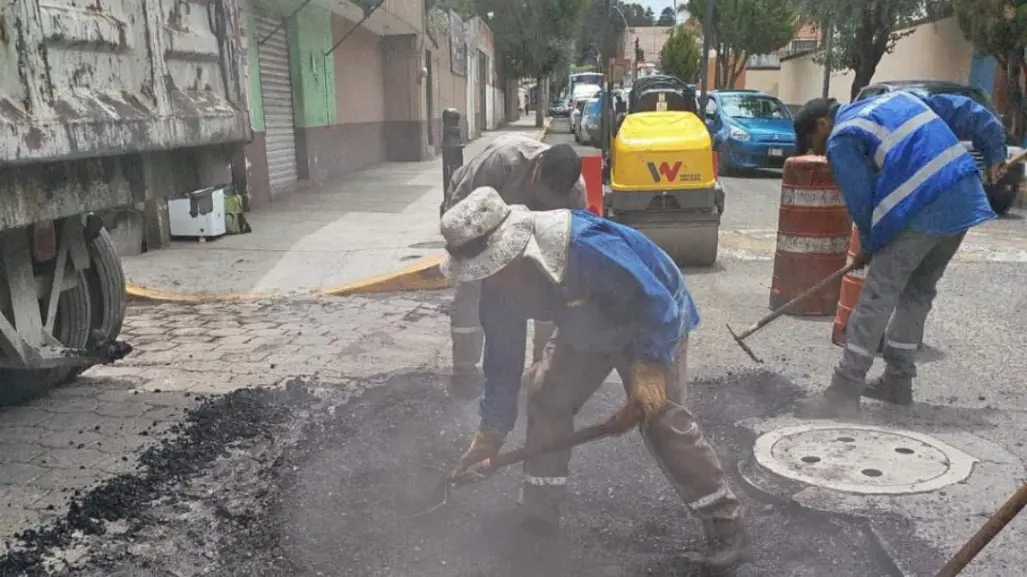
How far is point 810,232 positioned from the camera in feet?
19.0

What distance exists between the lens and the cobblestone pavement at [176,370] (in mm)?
3529

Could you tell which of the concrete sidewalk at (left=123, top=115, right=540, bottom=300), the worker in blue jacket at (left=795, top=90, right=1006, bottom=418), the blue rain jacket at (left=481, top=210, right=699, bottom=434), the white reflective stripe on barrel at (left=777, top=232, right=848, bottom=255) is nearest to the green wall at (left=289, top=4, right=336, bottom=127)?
the concrete sidewalk at (left=123, top=115, right=540, bottom=300)

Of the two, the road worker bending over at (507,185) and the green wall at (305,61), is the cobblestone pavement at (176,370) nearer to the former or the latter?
the road worker bending over at (507,185)

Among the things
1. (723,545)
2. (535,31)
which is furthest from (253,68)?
(535,31)

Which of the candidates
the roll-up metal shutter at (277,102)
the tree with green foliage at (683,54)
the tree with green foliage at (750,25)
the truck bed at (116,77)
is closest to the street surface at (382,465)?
the truck bed at (116,77)

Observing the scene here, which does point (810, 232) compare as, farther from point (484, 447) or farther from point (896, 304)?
point (484, 447)

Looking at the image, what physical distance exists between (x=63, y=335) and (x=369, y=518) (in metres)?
2.19

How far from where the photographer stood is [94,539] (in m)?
2.99

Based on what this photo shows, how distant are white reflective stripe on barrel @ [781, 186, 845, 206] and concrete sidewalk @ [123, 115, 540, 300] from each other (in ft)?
10.8

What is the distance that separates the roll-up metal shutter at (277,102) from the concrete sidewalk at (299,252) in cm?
52

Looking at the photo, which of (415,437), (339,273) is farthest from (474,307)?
(339,273)

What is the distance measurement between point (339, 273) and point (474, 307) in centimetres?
→ 298

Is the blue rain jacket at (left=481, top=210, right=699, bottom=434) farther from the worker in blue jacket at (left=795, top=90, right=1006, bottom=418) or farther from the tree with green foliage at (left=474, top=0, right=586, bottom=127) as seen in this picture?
the tree with green foliage at (left=474, top=0, right=586, bottom=127)

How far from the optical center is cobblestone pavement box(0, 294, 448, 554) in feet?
11.6
